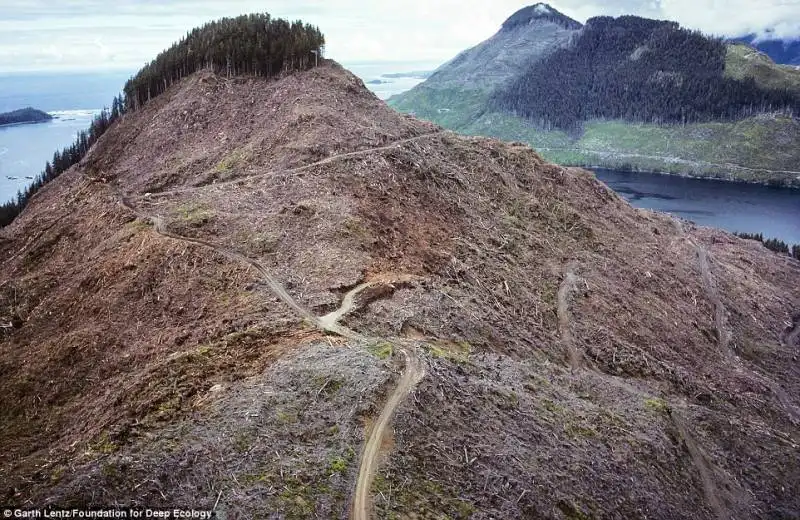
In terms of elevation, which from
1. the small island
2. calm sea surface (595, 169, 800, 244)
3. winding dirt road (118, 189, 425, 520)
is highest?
the small island

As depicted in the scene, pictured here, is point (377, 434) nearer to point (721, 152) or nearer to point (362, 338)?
point (362, 338)

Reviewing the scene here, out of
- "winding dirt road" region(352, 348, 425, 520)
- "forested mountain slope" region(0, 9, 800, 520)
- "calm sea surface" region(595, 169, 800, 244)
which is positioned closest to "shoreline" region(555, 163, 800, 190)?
"calm sea surface" region(595, 169, 800, 244)

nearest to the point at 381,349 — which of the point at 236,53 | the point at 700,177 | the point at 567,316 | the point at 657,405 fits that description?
the point at 657,405

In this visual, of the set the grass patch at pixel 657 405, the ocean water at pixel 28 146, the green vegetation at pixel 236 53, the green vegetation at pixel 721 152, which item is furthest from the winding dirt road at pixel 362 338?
the green vegetation at pixel 721 152

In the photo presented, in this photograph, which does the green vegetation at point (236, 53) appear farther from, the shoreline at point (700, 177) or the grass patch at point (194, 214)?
the shoreline at point (700, 177)

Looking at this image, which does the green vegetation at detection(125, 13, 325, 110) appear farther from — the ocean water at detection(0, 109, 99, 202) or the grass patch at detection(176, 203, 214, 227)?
the ocean water at detection(0, 109, 99, 202)

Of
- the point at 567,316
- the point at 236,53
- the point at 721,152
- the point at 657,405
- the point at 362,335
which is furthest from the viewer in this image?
the point at 721,152

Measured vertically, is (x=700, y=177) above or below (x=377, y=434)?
below
